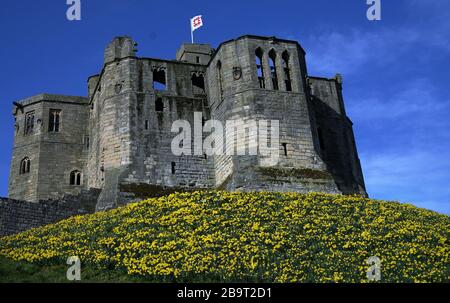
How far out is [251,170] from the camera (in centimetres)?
3503

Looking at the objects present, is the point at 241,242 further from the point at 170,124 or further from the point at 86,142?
the point at 86,142

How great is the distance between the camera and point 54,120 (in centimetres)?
4806

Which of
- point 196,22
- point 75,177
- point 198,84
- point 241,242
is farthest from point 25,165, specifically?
point 241,242

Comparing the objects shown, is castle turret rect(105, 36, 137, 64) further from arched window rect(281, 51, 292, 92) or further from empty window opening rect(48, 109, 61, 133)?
arched window rect(281, 51, 292, 92)

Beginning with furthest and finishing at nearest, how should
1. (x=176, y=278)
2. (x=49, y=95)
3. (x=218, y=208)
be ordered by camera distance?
(x=49, y=95)
(x=218, y=208)
(x=176, y=278)

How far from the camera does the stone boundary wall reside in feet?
110

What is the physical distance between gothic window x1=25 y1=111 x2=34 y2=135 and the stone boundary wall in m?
13.3

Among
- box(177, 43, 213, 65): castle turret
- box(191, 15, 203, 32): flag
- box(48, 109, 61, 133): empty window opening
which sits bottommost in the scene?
box(48, 109, 61, 133): empty window opening

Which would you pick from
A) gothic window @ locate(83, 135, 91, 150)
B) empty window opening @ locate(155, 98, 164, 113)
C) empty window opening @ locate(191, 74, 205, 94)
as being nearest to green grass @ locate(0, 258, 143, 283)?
empty window opening @ locate(155, 98, 164, 113)

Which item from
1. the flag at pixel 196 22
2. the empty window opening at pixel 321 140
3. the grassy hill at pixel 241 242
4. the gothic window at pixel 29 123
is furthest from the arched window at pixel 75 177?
the empty window opening at pixel 321 140

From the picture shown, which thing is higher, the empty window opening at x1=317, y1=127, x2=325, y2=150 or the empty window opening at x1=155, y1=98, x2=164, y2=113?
the empty window opening at x1=155, y1=98, x2=164, y2=113
